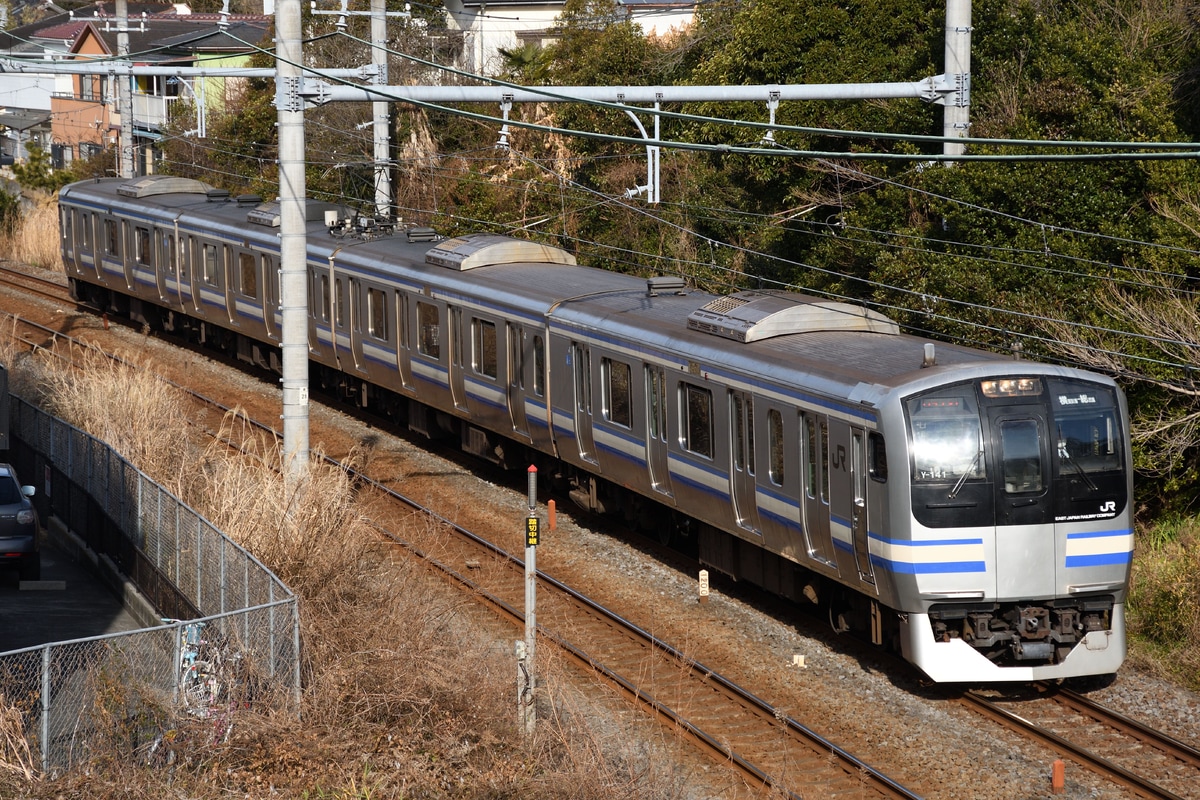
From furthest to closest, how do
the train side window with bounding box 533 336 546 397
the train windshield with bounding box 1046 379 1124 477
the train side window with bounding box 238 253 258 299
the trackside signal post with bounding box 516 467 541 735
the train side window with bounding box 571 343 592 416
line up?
the train side window with bounding box 238 253 258 299 → the train side window with bounding box 533 336 546 397 → the train side window with bounding box 571 343 592 416 → the train windshield with bounding box 1046 379 1124 477 → the trackside signal post with bounding box 516 467 541 735

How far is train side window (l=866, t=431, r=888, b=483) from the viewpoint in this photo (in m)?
11.7

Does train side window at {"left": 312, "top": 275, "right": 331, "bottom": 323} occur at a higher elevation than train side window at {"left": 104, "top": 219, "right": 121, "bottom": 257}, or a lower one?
lower

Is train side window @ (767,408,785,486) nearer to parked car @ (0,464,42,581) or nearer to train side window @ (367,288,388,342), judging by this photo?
parked car @ (0,464,42,581)

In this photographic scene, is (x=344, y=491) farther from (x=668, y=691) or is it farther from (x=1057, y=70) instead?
(x=1057, y=70)

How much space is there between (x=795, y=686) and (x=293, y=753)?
466cm

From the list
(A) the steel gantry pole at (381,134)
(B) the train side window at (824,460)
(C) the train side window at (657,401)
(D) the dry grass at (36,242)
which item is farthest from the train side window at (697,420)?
(D) the dry grass at (36,242)

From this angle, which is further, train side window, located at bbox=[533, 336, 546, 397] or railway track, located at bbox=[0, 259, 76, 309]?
railway track, located at bbox=[0, 259, 76, 309]

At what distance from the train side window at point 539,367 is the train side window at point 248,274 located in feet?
30.4

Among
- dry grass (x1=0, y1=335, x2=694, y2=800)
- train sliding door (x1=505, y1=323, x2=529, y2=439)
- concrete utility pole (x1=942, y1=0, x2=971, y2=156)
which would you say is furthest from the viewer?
train sliding door (x1=505, y1=323, x2=529, y2=439)

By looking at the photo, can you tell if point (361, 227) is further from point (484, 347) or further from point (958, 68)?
point (958, 68)

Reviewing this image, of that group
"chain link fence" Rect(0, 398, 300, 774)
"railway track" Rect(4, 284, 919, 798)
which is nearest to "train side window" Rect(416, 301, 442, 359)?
"railway track" Rect(4, 284, 919, 798)

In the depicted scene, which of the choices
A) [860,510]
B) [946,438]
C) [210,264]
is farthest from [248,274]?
[946,438]

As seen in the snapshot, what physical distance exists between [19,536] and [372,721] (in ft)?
22.5

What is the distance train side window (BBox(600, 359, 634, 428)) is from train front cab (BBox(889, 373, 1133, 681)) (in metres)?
4.84
